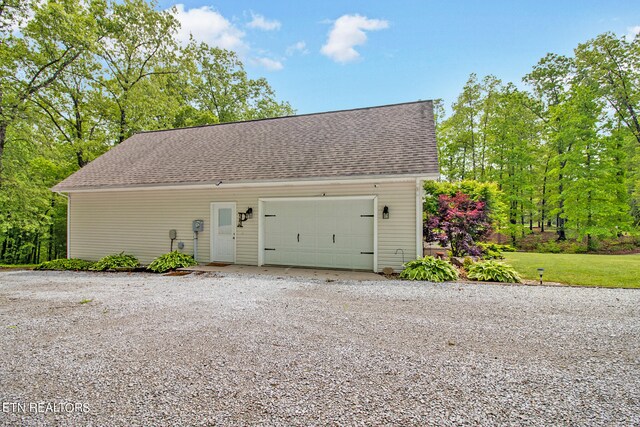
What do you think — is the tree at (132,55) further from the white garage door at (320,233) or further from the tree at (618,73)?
the tree at (618,73)

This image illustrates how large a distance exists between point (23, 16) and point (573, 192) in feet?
86.6

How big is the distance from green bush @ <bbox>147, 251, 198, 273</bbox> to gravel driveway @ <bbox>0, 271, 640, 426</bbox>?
297cm

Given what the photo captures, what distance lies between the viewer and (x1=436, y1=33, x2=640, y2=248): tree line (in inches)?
617

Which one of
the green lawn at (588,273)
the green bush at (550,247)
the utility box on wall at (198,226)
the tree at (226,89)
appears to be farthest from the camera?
the tree at (226,89)

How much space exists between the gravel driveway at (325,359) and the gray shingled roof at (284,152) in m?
3.68

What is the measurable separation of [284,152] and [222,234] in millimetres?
3167

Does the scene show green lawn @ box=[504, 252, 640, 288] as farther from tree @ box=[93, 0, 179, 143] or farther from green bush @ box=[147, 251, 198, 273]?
tree @ box=[93, 0, 179, 143]

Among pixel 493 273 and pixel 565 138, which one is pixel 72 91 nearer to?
pixel 493 273

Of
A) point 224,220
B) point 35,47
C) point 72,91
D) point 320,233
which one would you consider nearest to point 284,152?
point 224,220

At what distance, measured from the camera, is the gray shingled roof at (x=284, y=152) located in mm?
7977

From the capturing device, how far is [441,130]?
70.9 ft

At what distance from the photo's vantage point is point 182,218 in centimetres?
948

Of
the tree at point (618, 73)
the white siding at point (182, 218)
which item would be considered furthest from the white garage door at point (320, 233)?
the tree at point (618, 73)

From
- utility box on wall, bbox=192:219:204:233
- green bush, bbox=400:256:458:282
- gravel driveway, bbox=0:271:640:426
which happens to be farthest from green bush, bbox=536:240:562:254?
utility box on wall, bbox=192:219:204:233
